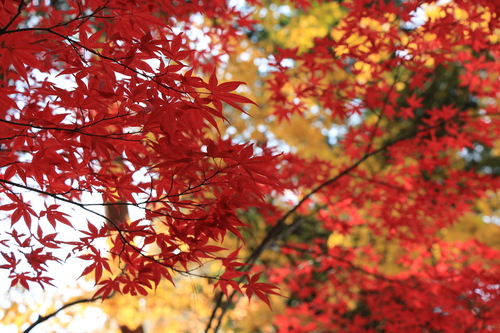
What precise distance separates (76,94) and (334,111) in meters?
1.68

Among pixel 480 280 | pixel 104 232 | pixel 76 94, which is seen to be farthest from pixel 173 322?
pixel 76 94

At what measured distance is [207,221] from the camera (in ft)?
3.99

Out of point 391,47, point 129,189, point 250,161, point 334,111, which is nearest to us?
point 250,161

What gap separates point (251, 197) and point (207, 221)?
30.0 inches

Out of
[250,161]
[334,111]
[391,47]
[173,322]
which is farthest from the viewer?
[173,322]

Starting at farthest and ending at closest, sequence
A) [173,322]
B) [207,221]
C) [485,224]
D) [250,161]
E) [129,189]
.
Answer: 1. [485,224]
2. [173,322]
3. [129,189]
4. [207,221]
5. [250,161]

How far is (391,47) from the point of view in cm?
228

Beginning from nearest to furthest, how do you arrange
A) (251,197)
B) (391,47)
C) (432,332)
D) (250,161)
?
(250,161) → (251,197) → (391,47) → (432,332)

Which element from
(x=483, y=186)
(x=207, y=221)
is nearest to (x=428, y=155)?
(x=483, y=186)

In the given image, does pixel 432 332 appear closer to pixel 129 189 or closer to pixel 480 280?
pixel 480 280

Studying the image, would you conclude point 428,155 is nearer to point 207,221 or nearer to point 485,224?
point 207,221

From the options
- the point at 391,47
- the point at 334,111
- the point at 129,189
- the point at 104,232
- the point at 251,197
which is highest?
the point at 391,47

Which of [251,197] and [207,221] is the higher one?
[251,197]

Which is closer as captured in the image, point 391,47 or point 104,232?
point 104,232
